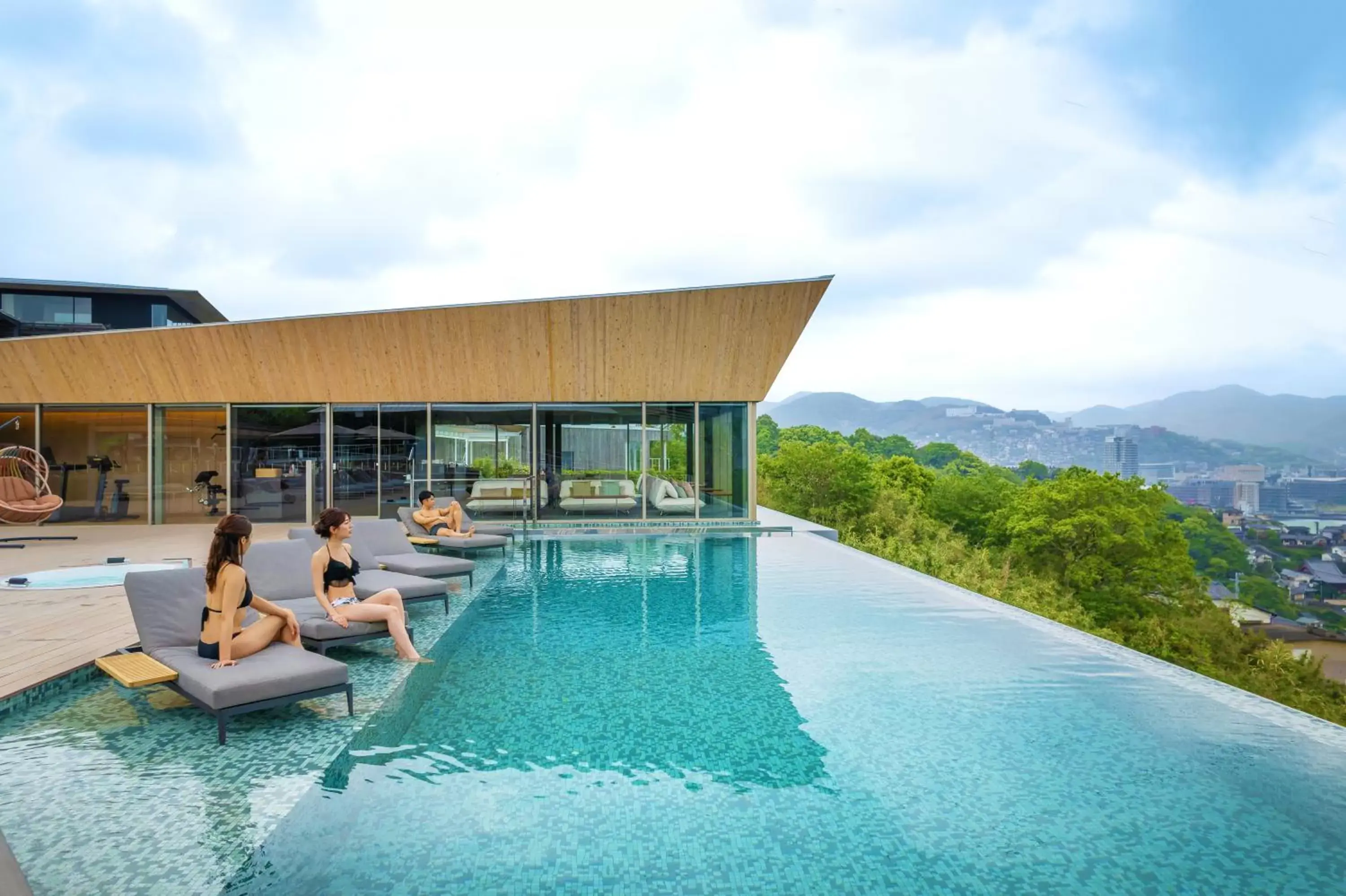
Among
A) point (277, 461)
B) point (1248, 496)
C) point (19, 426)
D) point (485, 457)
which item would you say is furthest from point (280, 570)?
point (1248, 496)

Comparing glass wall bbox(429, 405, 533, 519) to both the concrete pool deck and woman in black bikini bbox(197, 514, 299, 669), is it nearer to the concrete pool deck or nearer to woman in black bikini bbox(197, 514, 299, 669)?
the concrete pool deck

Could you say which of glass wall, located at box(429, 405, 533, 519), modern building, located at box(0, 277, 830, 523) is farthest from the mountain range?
glass wall, located at box(429, 405, 533, 519)

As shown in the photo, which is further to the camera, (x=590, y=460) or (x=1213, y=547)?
(x=1213, y=547)

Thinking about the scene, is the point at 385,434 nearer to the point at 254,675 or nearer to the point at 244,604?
the point at 244,604

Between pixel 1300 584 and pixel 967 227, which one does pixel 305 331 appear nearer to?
pixel 967 227

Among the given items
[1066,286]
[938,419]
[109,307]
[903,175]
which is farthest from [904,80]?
[938,419]

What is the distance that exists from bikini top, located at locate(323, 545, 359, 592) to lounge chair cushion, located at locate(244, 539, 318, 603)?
610 millimetres

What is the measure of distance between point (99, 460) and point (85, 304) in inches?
858

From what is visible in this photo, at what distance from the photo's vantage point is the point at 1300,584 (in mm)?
38500

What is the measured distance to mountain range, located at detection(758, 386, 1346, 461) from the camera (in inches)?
2189

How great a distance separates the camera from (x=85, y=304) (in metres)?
33.7

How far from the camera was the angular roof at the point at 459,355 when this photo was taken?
1533cm

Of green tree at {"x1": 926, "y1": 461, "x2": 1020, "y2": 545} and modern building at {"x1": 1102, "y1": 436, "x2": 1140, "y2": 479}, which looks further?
green tree at {"x1": 926, "y1": 461, "x2": 1020, "y2": 545}

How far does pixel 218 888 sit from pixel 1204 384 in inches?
3491
